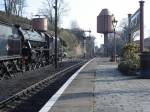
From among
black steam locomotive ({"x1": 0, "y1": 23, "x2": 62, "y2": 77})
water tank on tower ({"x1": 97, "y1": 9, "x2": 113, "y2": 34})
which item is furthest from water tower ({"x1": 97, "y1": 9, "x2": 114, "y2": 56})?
black steam locomotive ({"x1": 0, "y1": 23, "x2": 62, "y2": 77})

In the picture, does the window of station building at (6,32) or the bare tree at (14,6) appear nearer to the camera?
the window of station building at (6,32)

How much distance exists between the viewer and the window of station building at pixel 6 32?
2491 centimetres

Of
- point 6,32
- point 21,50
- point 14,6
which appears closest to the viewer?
point 6,32

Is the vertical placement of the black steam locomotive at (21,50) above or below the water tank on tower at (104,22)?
below

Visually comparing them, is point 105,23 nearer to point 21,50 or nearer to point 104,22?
point 104,22

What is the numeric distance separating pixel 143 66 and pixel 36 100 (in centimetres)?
988

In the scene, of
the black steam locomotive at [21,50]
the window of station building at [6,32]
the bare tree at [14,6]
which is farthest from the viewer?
the bare tree at [14,6]

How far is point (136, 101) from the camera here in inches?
520

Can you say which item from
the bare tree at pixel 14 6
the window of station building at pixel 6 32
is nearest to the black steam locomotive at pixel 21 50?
the window of station building at pixel 6 32

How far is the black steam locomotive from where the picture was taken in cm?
2556

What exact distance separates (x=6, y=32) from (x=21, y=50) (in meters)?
5.51

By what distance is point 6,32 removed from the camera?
26.2 meters

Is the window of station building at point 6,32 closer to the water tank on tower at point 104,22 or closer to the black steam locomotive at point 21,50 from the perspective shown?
the black steam locomotive at point 21,50

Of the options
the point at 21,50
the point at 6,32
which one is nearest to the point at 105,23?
the point at 21,50
